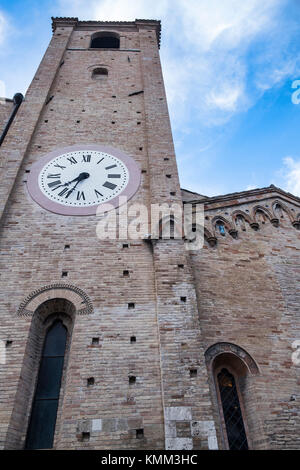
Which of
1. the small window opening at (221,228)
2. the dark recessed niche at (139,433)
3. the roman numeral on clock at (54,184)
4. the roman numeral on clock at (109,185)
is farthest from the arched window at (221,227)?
the dark recessed niche at (139,433)

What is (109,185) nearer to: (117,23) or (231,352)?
(231,352)

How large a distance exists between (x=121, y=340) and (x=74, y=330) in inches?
31.4

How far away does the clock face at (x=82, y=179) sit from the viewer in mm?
8141

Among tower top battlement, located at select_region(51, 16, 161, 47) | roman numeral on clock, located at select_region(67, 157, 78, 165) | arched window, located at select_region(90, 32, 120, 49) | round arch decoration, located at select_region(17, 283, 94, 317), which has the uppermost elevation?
tower top battlement, located at select_region(51, 16, 161, 47)

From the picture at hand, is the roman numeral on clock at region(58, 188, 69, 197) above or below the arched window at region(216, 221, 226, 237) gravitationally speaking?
above

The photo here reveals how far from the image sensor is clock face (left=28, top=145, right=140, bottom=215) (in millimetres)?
8141

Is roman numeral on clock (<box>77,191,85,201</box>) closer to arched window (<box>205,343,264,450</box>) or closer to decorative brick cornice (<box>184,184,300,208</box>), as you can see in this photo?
decorative brick cornice (<box>184,184,300,208</box>)

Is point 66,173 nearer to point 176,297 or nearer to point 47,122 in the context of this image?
point 47,122

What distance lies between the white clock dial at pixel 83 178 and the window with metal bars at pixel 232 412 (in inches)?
172

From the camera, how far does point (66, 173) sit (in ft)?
28.6

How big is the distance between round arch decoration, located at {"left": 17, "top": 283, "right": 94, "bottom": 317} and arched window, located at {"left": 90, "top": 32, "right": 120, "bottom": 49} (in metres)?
13.0

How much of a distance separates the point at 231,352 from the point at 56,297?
3.13 meters

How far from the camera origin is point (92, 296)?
6500mm

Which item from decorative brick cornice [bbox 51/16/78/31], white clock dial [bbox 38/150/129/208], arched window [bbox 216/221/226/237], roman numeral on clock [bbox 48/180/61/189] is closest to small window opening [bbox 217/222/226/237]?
arched window [bbox 216/221/226/237]
